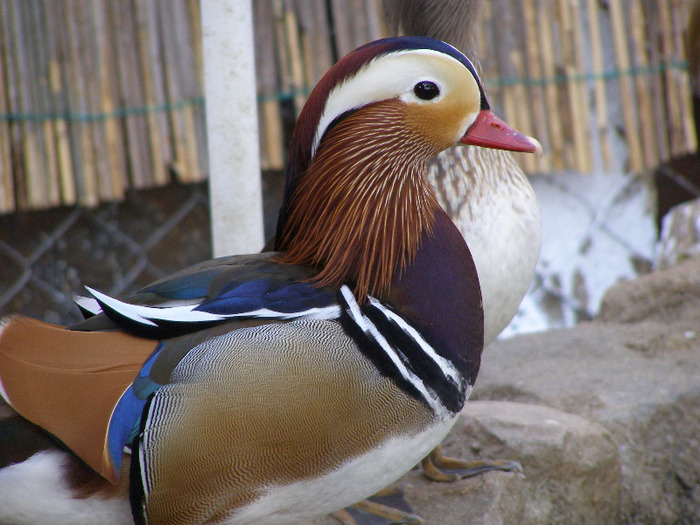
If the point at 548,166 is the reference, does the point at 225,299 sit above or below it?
above

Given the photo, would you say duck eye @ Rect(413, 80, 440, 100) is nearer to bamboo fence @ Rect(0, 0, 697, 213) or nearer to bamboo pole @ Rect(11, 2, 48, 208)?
bamboo fence @ Rect(0, 0, 697, 213)

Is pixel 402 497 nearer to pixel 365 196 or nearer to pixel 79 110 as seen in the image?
pixel 365 196

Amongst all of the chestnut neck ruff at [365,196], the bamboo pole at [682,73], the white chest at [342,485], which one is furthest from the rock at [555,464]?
the bamboo pole at [682,73]

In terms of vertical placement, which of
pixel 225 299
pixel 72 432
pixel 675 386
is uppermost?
pixel 225 299

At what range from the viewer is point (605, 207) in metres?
3.34

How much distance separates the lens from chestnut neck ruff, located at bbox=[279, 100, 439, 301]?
124cm

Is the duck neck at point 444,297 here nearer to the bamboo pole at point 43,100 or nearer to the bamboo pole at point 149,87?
the bamboo pole at point 149,87

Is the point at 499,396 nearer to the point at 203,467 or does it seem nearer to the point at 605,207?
the point at 203,467

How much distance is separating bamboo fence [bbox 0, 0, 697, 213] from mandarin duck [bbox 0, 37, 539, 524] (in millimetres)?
1764

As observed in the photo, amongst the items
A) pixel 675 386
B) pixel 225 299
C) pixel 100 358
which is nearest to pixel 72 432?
pixel 100 358

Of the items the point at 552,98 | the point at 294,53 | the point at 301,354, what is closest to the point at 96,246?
the point at 294,53

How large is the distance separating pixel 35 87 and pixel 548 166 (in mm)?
1848

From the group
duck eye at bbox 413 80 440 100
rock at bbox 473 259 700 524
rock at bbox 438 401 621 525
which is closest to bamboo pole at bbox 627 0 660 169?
rock at bbox 473 259 700 524

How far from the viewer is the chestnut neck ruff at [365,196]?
1243 mm
